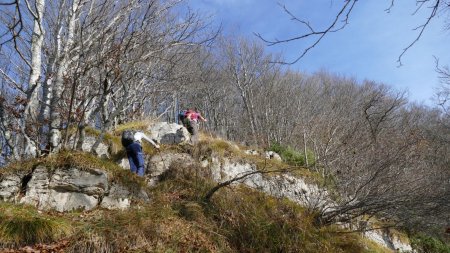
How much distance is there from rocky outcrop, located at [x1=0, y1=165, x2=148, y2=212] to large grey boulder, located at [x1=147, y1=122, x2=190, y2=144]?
4.54 m

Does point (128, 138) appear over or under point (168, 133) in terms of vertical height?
under

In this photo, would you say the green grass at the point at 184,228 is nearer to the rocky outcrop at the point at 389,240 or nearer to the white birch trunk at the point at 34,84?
the white birch trunk at the point at 34,84

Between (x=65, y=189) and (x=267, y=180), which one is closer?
(x=65, y=189)

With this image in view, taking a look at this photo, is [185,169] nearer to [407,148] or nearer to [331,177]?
[331,177]

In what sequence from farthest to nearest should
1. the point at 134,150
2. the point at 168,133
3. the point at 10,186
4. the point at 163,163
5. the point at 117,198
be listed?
the point at 168,133 → the point at 163,163 → the point at 134,150 → the point at 117,198 → the point at 10,186

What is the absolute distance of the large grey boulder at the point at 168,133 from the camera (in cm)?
1223

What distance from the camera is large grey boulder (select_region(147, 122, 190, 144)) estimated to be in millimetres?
12234

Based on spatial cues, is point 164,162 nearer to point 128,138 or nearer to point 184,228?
point 128,138

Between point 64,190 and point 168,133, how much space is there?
566 cm

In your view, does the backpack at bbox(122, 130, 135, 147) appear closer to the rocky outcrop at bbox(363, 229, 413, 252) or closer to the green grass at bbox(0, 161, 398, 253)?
the green grass at bbox(0, 161, 398, 253)

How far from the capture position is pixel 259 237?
6316 mm

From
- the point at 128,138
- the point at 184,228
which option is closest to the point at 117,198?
the point at 128,138

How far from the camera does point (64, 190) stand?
23.6 feet

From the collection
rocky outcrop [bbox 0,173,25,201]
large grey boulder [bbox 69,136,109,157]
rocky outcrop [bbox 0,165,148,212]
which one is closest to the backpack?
rocky outcrop [bbox 0,165,148,212]
